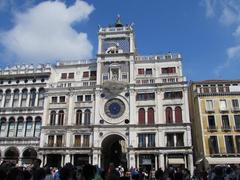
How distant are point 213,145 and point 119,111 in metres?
14.5

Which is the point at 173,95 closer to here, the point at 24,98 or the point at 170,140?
the point at 170,140

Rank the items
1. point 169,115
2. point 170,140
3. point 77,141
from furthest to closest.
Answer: point 77,141, point 169,115, point 170,140

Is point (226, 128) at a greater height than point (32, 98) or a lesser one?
lesser

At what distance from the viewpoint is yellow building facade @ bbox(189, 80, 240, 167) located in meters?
38.4

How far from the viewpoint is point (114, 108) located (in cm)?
4272

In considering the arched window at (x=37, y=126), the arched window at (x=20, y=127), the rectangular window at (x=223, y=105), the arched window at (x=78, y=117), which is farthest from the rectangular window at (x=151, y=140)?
the arched window at (x=20, y=127)

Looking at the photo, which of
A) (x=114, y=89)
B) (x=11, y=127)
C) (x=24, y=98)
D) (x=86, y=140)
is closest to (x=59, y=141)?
(x=86, y=140)

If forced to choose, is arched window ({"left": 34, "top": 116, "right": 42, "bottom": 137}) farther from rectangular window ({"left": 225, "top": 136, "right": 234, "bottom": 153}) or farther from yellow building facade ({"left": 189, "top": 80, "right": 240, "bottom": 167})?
rectangular window ({"left": 225, "top": 136, "right": 234, "bottom": 153})

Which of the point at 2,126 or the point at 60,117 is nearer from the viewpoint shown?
the point at 60,117

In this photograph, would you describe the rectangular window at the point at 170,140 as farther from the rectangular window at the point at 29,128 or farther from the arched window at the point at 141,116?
the rectangular window at the point at 29,128

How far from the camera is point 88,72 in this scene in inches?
1863

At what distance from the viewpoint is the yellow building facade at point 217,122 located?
38.4 metres

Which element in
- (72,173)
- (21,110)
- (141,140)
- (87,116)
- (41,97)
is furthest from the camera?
(41,97)

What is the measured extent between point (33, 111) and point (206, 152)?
27373 millimetres
